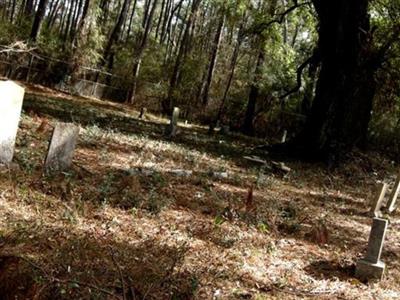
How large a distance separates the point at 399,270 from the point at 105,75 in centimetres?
2711

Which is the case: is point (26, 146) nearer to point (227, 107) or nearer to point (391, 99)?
point (391, 99)

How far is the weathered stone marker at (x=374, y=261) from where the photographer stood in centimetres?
609

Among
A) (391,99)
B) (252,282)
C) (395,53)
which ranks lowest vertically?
(252,282)

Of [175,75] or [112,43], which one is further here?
[112,43]

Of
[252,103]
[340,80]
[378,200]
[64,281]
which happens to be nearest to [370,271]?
[64,281]

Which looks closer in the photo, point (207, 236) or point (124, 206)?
point (207, 236)

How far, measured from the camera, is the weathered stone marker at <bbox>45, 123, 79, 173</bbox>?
7750 millimetres

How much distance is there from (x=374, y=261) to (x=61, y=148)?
4.93m

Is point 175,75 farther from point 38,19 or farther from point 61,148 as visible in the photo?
point 61,148

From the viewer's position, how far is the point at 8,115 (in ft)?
24.6

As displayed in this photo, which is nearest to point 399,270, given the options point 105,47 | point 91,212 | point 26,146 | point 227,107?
point 91,212

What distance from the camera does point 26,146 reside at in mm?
9172

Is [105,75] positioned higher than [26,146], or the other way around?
[105,75]

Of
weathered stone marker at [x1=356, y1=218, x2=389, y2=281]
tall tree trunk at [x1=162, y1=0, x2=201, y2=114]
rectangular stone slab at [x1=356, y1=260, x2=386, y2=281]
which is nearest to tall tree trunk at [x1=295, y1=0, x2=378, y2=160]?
weathered stone marker at [x1=356, y1=218, x2=389, y2=281]
